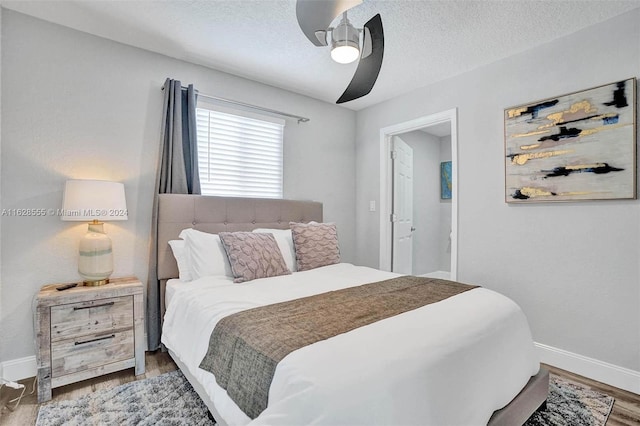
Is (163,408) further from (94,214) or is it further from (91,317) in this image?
(94,214)

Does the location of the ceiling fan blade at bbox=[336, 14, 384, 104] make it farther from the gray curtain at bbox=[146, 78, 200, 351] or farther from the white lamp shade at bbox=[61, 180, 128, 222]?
the white lamp shade at bbox=[61, 180, 128, 222]

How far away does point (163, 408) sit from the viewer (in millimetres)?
1827

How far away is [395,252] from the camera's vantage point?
395 cm

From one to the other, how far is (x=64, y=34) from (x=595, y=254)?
4.26 m

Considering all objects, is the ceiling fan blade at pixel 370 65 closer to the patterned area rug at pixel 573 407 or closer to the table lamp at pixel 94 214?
the table lamp at pixel 94 214

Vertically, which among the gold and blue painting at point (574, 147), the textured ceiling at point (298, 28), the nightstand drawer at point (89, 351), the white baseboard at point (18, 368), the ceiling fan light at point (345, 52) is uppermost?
the textured ceiling at point (298, 28)

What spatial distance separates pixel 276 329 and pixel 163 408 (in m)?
1.10

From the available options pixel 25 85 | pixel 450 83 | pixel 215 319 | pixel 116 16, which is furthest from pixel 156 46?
pixel 450 83

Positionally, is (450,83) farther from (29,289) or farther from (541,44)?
(29,289)

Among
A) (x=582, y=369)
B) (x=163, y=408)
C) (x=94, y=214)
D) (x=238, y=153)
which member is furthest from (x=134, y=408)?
(x=582, y=369)

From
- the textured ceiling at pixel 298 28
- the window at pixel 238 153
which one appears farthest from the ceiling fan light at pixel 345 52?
the window at pixel 238 153

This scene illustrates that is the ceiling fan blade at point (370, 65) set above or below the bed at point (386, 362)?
above

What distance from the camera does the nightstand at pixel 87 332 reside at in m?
1.92

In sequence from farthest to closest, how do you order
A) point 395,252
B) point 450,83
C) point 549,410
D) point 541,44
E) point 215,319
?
point 395,252 → point 450,83 → point 541,44 → point 549,410 → point 215,319
